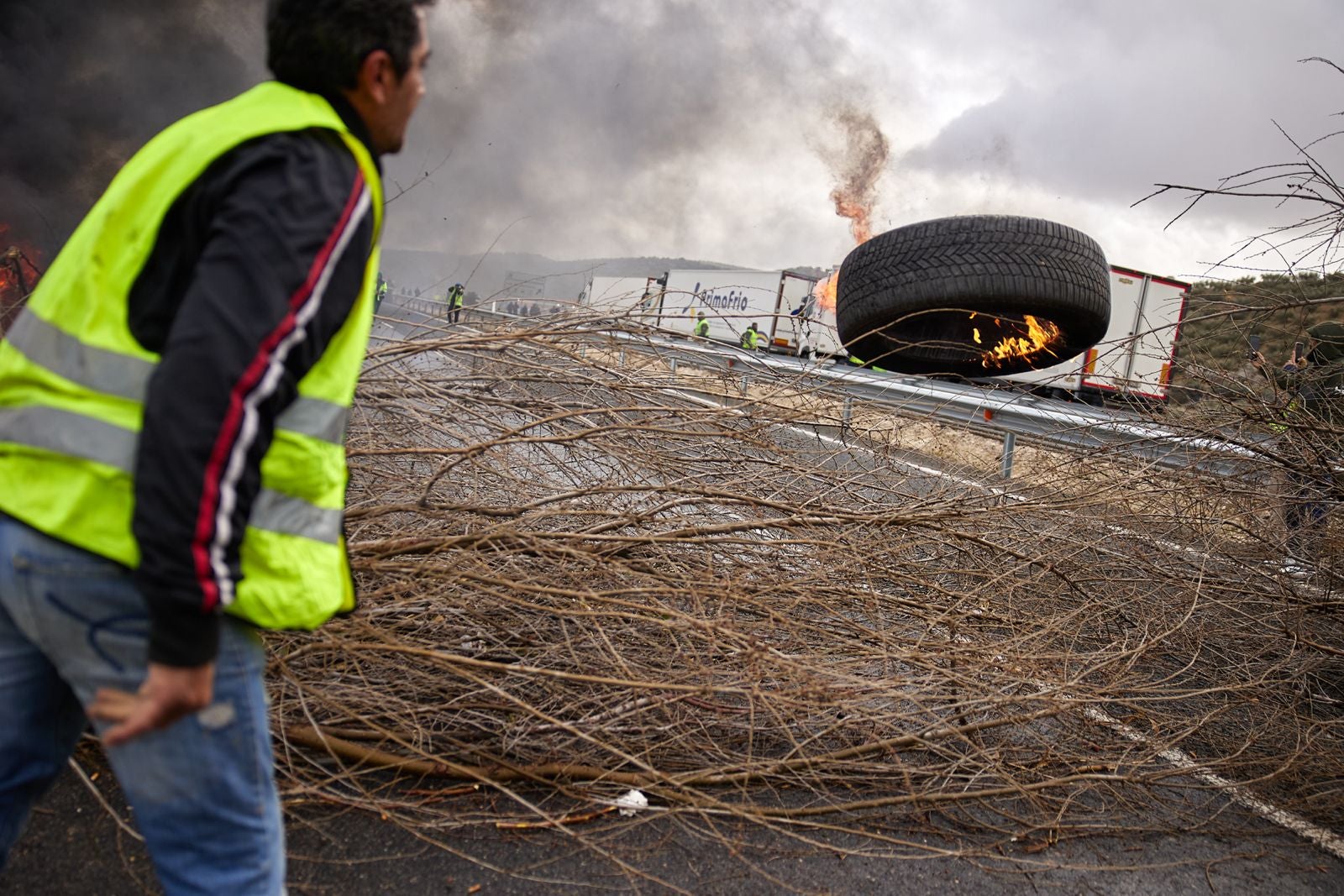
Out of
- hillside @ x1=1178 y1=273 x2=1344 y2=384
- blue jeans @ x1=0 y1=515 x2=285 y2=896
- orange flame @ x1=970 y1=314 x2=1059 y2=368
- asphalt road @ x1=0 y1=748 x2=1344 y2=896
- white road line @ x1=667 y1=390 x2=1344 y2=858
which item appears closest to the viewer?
blue jeans @ x1=0 y1=515 x2=285 y2=896

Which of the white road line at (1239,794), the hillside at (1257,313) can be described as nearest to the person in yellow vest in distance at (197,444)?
the white road line at (1239,794)

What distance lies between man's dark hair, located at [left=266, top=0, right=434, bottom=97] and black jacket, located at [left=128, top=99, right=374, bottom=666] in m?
0.14

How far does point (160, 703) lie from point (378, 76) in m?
0.88

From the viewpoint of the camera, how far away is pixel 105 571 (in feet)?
3.65

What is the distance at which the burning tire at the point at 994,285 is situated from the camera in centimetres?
564

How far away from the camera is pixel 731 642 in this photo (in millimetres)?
2543

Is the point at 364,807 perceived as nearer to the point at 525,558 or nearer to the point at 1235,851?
the point at 525,558

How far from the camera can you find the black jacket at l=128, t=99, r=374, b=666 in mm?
995

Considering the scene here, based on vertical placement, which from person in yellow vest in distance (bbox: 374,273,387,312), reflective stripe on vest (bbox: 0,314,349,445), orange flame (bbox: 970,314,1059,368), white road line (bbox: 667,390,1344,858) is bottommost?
white road line (bbox: 667,390,1344,858)

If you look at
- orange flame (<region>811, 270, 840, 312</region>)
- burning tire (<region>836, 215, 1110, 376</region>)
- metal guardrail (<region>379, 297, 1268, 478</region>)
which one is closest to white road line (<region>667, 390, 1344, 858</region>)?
metal guardrail (<region>379, 297, 1268, 478</region>)

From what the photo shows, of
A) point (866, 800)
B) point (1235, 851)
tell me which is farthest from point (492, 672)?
point (1235, 851)

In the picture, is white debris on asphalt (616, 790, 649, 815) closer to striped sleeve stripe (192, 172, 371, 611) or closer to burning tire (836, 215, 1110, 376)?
striped sleeve stripe (192, 172, 371, 611)

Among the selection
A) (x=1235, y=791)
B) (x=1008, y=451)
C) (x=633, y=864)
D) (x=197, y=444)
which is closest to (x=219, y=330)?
(x=197, y=444)

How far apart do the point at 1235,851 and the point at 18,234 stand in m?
17.8
